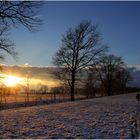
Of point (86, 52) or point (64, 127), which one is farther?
point (86, 52)

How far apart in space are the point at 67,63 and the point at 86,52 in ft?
10.7

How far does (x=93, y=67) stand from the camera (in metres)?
Answer: 43.2

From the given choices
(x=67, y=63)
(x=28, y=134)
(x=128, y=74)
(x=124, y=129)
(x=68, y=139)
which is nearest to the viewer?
(x=68, y=139)

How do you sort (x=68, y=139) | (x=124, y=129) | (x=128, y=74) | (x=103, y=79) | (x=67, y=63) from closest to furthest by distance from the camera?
(x=68, y=139)
(x=124, y=129)
(x=67, y=63)
(x=103, y=79)
(x=128, y=74)

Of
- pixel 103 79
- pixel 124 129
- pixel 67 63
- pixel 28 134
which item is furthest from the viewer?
pixel 103 79

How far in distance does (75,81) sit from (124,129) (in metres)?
31.8

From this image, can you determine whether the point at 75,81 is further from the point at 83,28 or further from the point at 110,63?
the point at 110,63

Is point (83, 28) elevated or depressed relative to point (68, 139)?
elevated

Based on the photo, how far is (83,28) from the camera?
42625 millimetres

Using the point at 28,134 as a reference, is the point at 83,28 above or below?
above

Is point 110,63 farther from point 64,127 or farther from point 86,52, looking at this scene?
point 64,127

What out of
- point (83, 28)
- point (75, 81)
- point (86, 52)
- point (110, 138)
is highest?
point (83, 28)

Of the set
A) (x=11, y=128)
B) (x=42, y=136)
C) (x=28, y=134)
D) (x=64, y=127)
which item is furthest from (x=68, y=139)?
(x=11, y=128)

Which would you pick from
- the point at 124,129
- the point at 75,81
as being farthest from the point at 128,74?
the point at 124,129
